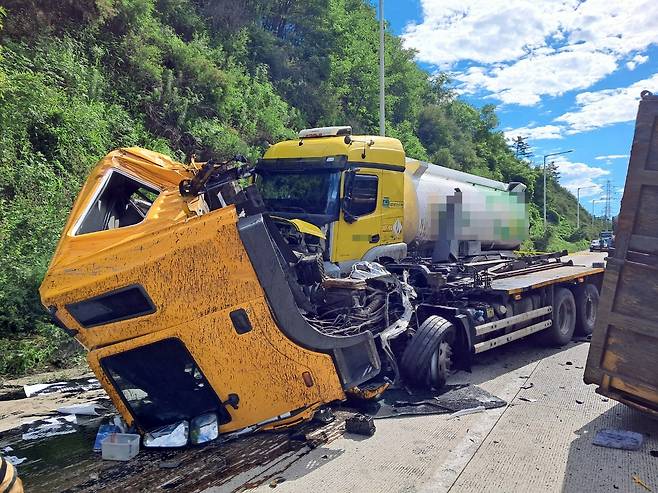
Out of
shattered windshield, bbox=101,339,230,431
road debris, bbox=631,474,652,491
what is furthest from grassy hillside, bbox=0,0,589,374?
road debris, bbox=631,474,652,491

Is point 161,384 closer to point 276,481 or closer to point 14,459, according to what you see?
point 276,481

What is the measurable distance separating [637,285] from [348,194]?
3.19m

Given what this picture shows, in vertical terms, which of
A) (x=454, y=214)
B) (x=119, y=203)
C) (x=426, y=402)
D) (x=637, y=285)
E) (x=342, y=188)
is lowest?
(x=426, y=402)

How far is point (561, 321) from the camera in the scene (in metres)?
8.83

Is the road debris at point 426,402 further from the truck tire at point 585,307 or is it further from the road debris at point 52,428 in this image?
the truck tire at point 585,307

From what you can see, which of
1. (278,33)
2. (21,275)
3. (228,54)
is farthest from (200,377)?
(278,33)

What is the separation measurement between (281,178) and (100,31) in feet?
32.2

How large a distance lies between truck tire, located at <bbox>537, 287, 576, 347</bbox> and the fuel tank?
1.80 metres

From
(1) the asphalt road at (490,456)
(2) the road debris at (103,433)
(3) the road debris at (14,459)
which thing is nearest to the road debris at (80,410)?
(2) the road debris at (103,433)

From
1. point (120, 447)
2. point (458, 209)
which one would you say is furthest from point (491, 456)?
point (458, 209)

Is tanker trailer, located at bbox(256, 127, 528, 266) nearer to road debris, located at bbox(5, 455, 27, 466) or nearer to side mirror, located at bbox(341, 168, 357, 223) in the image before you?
side mirror, located at bbox(341, 168, 357, 223)

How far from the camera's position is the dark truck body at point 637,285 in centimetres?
430

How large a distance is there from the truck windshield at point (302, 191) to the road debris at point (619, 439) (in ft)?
Answer: 11.4

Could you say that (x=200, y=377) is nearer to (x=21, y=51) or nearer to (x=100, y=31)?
(x=21, y=51)
